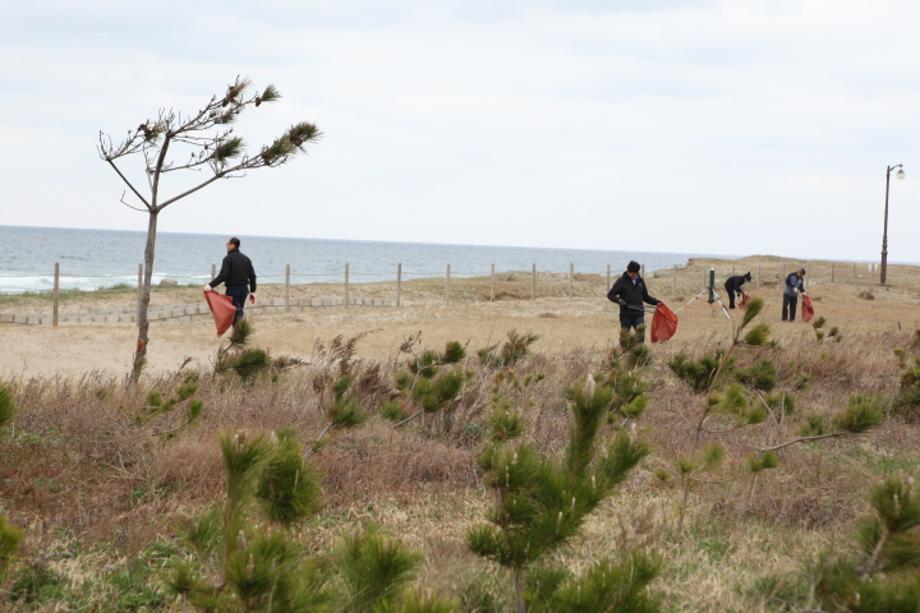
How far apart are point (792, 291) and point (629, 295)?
38.1 ft

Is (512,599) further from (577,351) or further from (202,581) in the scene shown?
(577,351)

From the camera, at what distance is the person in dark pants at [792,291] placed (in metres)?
23.8

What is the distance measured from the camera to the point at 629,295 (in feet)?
45.5

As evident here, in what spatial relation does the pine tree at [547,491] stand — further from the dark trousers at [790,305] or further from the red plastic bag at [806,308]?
the dark trousers at [790,305]

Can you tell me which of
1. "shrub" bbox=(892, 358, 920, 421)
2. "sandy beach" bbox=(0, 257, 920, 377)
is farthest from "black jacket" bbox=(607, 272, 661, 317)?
"shrub" bbox=(892, 358, 920, 421)

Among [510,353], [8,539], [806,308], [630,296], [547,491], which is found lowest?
[510,353]

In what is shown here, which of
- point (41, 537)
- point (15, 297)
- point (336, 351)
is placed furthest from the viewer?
point (15, 297)

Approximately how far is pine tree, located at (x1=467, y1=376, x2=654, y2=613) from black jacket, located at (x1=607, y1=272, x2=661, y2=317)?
36.0ft

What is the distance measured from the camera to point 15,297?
3158 centimetres

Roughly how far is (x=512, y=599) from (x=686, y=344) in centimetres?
1120

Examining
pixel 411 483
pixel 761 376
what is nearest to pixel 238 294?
pixel 761 376

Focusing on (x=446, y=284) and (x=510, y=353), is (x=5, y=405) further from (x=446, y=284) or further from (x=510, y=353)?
(x=446, y=284)

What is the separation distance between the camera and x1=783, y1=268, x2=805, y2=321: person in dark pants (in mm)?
23812

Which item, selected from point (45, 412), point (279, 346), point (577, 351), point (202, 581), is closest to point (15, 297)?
point (279, 346)
